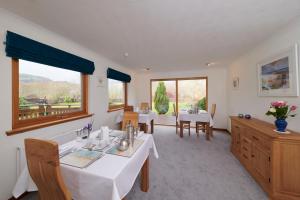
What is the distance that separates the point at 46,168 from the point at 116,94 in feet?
11.9

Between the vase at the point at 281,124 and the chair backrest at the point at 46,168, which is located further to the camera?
the vase at the point at 281,124

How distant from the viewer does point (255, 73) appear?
9.29ft

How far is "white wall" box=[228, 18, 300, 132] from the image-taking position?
1891mm

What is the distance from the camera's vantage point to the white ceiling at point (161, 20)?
1.48 m

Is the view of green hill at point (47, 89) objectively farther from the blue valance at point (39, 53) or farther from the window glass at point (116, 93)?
the window glass at point (116, 93)

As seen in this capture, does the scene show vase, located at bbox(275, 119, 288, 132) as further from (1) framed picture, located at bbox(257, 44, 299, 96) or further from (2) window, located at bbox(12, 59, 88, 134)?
(2) window, located at bbox(12, 59, 88, 134)

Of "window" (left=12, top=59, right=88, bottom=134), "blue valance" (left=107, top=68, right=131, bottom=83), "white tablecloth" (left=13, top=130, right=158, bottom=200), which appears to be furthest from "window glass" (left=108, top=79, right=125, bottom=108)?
"white tablecloth" (left=13, top=130, right=158, bottom=200)

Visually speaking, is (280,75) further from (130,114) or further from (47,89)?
(47,89)

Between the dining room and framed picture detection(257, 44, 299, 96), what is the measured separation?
0.7 inches

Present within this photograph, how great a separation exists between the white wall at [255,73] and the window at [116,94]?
12.3ft

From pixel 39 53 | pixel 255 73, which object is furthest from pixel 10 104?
pixel 255 73

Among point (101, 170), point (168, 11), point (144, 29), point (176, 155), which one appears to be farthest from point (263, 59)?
point (101, 170)

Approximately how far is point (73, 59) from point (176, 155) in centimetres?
300

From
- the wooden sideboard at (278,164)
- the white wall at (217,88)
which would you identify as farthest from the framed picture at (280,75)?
the white wall at (217,88)
